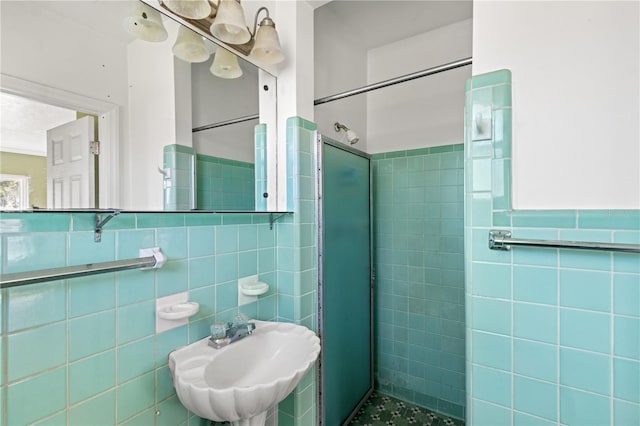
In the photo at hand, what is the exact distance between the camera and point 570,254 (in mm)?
926

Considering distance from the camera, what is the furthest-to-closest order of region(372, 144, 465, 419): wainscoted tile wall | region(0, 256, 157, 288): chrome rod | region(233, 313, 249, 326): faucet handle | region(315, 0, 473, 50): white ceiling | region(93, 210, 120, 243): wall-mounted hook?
region(372, 144, 465, 419): wainscoted tile wall
region(315, 0, 473, 50): white ceiling
region(233, 313, 249, 326): faucet handle
region(93, 210, 120, 243): wall-mounted hook
region(0, 256, 157, 288): chrome rod

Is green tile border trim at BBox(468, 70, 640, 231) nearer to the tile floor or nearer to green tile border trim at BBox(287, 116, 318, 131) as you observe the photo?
green tile border trim at BBox(287, 116, 318, 131)

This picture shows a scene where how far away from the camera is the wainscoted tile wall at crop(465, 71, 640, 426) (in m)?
0.87

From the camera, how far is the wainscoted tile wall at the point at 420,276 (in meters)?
1.99

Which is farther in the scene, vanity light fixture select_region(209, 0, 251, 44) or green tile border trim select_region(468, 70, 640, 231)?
vanity light fixture select_region(209, 0, 251, 44)

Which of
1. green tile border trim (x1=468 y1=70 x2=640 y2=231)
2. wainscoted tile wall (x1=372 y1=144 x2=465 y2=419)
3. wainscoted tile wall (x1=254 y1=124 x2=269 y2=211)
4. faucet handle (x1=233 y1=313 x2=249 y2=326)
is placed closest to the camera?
green tile border trim (x1=468 y1=70 x2=640 y2=231)

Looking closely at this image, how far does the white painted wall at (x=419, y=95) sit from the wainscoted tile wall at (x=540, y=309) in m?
1.08

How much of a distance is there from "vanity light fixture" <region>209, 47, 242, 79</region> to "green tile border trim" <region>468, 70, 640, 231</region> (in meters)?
0.99

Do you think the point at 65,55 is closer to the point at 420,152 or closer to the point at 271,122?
the point at 271,122

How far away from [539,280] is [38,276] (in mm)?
1407

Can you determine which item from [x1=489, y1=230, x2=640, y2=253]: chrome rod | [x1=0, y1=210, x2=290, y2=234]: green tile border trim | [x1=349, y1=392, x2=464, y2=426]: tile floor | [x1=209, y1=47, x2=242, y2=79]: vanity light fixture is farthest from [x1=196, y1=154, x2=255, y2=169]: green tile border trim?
[x1=349, y1=392, x2=464, y2=426]: tile floor

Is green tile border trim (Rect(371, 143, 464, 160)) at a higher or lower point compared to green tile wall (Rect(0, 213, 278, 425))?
higher

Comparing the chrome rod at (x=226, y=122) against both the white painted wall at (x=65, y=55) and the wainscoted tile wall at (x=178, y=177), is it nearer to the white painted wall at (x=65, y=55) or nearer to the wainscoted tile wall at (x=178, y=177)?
the wainscoted tile wall at (x=178, y=177)

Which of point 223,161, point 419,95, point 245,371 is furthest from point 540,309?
point 419,95
